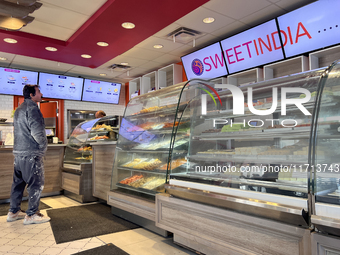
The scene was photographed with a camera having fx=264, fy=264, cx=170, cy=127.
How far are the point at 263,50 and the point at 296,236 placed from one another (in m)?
3.62

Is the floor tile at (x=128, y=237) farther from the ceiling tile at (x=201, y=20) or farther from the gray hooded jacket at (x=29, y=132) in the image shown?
the ceiling tile at (x=201, y=20)

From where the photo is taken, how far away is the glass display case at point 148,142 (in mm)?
3016

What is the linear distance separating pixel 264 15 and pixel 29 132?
160 inches

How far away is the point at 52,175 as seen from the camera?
5.35 m

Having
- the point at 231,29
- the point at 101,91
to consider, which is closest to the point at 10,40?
the point at 101,91

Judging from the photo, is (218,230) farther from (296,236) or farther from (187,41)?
(187,41)

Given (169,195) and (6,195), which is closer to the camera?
(169,195)

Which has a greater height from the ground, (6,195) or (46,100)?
(46,100)

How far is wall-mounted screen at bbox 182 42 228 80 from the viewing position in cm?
524

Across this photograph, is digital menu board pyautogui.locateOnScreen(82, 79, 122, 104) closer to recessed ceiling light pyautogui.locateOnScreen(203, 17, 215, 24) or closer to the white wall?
the white wall

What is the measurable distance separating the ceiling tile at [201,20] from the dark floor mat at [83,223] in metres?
3.35

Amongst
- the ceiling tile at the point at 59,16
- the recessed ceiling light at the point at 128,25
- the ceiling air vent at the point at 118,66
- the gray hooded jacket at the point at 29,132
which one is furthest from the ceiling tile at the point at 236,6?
the ceiling air vent at the point at 118,66

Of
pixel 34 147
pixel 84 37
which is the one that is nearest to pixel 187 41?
pixel 84 37

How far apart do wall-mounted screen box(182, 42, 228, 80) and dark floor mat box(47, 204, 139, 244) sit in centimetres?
328
